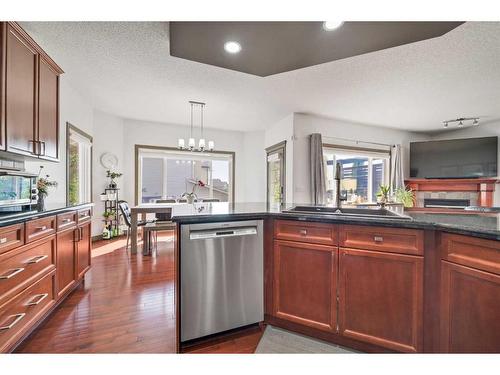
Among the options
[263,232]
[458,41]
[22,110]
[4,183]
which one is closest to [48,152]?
[22,110]

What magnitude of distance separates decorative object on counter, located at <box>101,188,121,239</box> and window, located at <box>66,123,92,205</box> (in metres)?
0.36

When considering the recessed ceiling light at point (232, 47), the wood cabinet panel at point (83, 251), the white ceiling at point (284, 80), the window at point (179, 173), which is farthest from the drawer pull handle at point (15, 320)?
the window at point (179, 173)

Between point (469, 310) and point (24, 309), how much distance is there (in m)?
2.58

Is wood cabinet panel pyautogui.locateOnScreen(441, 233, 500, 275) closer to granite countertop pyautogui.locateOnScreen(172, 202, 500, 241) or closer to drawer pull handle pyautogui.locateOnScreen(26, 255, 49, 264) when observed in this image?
granite countertop pyautogui.locateOnScreen(172, 202, 500, 241)

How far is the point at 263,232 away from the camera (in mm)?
1781

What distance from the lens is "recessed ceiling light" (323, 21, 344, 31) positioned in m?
1.62

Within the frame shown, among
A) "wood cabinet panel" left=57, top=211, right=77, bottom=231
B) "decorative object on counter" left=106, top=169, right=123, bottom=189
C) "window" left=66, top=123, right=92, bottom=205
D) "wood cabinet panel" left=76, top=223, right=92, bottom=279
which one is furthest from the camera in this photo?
"decorative object on counter" left=106, top=169, right=123, bottom=189

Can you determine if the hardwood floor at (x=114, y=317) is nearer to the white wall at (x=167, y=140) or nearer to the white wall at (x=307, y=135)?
the white wall at (x=167, y=140)

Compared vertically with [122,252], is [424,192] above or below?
above

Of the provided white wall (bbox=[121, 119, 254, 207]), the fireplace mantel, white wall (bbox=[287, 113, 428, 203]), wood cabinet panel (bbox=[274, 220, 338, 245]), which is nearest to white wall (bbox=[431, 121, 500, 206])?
the fireplace mantel

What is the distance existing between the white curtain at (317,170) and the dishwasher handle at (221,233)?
3.13 meters

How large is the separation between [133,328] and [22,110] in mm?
1875
